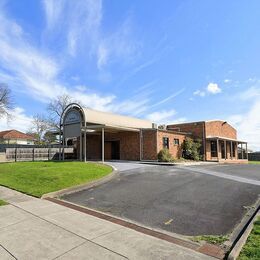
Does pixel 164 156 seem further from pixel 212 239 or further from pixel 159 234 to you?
pixel 212 239

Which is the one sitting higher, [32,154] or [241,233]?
[32,154]

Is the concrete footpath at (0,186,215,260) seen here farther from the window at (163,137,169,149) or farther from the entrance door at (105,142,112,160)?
the entrance door at (105,142,112,160)

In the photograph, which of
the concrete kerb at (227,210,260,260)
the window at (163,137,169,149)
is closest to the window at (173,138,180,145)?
the window at (163,137,169,149)

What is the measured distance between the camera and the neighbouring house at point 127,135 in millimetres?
21969

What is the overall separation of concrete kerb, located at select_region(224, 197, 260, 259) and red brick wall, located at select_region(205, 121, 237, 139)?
847 inches

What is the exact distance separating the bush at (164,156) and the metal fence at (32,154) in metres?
10.7

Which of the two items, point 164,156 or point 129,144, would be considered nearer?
point 164,156

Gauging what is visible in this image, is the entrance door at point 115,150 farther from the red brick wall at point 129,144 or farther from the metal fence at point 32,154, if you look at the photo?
the metal fence at point 32,154

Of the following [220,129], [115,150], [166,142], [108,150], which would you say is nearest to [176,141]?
[166,142]

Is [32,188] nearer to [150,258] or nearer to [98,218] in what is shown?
[98,218]

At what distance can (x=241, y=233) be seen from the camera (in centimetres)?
539

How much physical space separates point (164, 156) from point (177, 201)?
13.9 m

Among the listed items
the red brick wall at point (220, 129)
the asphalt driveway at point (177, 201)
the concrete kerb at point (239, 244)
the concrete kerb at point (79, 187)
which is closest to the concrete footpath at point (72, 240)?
the concrete kerb at point (239, 244)

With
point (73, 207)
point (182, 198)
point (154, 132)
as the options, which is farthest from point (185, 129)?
point (73, 207)
